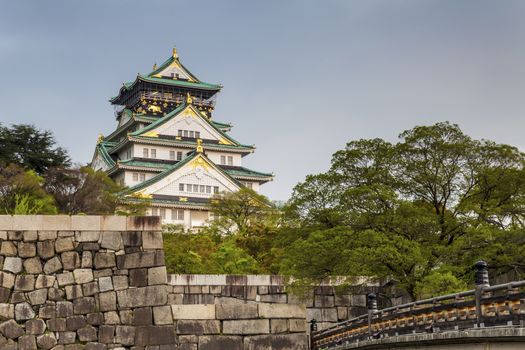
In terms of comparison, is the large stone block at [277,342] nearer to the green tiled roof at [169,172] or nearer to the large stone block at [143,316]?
the large stone block at [143,316]

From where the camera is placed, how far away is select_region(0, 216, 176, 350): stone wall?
18.4 m

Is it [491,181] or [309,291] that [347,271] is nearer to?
[309,291]

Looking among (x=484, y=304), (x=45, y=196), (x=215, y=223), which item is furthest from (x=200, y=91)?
(x=484, y=304)

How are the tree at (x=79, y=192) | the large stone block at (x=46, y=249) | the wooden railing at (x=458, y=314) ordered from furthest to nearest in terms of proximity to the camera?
1. the tree at (x=79, y=192)
2. the large stone block at (x=46, y=249)
3. the wooden railing at (x=458, y=314)

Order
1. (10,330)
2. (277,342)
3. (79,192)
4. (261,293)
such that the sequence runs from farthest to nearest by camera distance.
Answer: (79,192) → (261,293) → (277,342) → (10,330)

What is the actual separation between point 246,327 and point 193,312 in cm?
136

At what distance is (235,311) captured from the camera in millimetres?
21297

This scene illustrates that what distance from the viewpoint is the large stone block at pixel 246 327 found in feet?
69.3

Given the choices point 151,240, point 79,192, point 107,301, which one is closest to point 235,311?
point 151,240

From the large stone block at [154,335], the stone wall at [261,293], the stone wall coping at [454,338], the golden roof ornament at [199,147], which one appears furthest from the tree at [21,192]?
the golden roof ornament at [199,147]

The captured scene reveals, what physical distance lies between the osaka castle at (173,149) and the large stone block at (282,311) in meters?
32.3

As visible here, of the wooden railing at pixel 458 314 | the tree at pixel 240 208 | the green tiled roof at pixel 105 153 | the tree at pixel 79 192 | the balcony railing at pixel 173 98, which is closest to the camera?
the wooden railing at pixel 458 314

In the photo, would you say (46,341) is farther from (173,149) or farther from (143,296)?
(173,149)

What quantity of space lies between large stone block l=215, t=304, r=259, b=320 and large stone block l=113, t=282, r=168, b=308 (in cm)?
252
